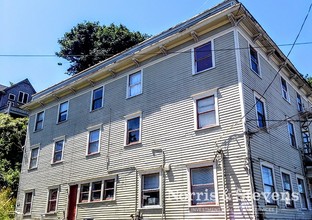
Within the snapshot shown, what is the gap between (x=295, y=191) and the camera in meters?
14.3

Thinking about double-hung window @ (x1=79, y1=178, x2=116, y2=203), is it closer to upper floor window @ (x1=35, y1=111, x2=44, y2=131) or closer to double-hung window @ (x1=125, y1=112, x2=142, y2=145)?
double-hung window @ (x1=125, y1=112, x2=142, y2=145)

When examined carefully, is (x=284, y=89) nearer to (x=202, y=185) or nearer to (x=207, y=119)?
(x=207, y=119)

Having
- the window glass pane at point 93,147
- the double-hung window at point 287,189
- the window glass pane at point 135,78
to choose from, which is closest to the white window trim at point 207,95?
the window glass pane at point 135,78

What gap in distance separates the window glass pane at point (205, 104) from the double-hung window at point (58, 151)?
9.95 m

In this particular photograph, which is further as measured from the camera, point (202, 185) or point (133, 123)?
point (133, 123)

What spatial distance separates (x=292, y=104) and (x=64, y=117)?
1417 cm

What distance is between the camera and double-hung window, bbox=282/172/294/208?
13.3m

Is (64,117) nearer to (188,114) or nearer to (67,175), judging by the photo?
(67,175)

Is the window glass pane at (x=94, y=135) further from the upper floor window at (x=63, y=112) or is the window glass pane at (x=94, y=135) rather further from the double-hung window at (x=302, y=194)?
the double-hung window at (x=302, y=194)

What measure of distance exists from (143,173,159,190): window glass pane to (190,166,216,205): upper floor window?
1856 millimetres

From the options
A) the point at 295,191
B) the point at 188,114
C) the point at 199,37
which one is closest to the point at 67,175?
the point at 188,114

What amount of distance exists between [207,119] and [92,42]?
31.1m

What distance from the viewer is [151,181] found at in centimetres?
1393

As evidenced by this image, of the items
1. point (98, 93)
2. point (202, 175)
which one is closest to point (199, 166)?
point (202, 175)
